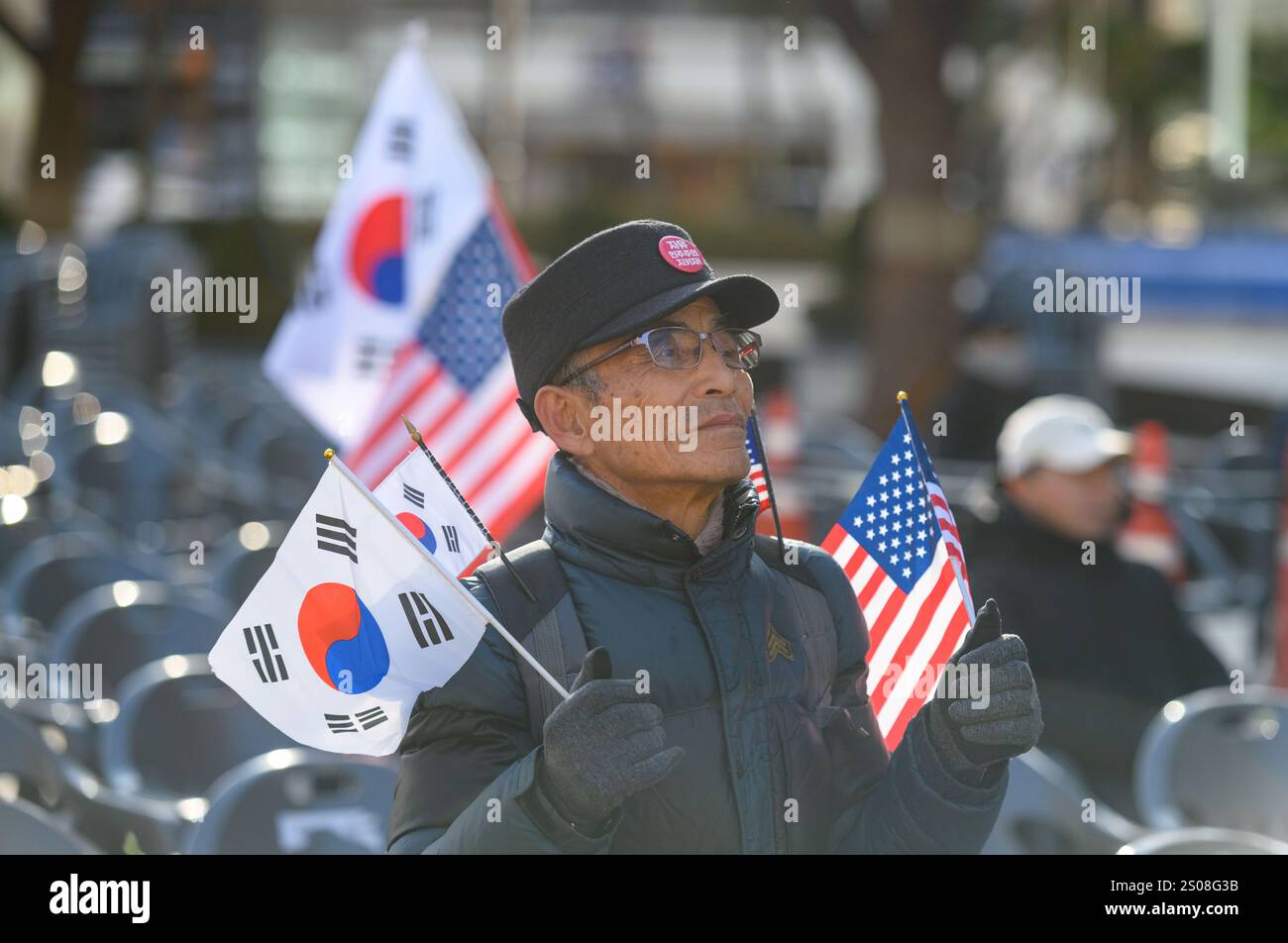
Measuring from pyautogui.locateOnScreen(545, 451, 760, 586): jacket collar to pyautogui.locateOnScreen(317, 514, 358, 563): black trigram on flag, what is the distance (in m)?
0.23

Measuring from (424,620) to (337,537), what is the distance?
0.48 ft

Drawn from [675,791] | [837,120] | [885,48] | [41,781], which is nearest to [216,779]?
[41,781]

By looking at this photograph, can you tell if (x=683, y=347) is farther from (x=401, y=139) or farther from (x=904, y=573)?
(x=401, y=139)

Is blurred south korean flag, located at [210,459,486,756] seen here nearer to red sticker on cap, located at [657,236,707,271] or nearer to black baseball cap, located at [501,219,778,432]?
black baseball cap, located at [501,219,778,432]

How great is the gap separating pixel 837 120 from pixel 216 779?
1207 inches

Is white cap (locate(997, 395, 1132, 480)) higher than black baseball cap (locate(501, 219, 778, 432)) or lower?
lower

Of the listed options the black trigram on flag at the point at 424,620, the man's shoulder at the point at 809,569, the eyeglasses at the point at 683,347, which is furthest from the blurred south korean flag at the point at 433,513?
the man's shoulder at the point at 809,569

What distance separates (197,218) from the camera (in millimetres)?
20984

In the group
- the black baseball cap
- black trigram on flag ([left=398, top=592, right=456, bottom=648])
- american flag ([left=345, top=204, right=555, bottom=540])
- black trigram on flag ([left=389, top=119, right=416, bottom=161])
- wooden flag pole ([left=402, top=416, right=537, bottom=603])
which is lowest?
american flag ([left=345, top=204, right=555, bottom=540])

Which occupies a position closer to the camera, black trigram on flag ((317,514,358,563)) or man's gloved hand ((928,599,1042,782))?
man's gloved hand ((928,599,1042,782))

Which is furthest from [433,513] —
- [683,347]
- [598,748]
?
[598,748]

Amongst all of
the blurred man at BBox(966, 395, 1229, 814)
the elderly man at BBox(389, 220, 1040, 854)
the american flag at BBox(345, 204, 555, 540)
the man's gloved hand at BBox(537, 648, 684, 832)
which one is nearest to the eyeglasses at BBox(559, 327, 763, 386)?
the elderly man at BBox(389, 220, 1040, 854)

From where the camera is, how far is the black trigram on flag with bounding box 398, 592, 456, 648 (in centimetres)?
205

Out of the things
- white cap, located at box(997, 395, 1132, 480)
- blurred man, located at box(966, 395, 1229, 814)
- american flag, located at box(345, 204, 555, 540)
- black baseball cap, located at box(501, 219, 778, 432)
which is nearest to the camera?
black baseball cap, located at box(501, 219, 778, 432)
